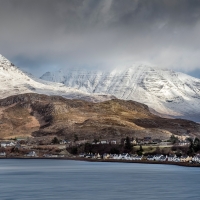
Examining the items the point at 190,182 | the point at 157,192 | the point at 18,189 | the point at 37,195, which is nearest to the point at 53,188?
the point at 18,189

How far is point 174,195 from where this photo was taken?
347ft

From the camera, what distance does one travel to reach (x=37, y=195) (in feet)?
348

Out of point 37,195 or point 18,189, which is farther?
point 18,189

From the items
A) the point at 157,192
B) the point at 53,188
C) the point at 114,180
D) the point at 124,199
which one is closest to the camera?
the point at 124,199

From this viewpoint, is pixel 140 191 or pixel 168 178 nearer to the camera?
pixel 140 191

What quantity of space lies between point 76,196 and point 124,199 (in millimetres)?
10268

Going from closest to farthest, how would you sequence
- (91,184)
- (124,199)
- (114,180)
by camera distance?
(124,199) → (91,184) → (114,180)

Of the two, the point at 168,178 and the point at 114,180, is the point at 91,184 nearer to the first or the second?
the point at 114,180

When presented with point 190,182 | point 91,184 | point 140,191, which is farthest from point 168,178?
point 140,191

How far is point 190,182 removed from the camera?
436 ft

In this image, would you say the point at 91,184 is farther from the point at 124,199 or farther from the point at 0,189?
the point at 124,199

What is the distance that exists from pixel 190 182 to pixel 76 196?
125ft

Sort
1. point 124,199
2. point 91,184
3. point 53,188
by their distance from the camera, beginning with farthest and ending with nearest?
point 91,184
point 53,188
point 124,199

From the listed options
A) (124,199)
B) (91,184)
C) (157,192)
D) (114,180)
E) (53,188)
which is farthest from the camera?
(114,180)
